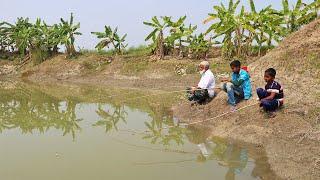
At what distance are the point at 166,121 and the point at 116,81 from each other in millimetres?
12621

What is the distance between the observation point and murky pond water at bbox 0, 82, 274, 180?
22.7ft

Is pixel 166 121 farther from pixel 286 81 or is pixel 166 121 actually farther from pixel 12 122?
pixel 12 122

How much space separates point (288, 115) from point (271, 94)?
0.55 m

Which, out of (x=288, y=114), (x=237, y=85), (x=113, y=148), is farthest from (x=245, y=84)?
(x=113, y=148)

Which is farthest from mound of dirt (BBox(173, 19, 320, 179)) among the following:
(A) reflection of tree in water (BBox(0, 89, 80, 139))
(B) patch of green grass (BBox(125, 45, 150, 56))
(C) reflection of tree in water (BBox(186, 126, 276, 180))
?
(B) patch of green grass (BBox(125, 45, 150, 56))

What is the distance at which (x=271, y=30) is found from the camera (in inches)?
856

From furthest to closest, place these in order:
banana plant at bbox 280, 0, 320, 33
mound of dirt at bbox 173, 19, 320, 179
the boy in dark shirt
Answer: banana plant at bbox 280, 0, 320, 33
the boy in dark shirt
mound of dirt at bbox 173, 19, 320, 179

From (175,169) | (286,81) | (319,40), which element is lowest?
(175,169)

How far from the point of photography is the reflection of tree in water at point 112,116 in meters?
11.3

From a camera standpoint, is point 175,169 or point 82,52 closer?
point 175,169

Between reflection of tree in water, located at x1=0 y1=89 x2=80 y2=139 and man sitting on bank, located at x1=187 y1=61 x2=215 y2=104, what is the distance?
3.20 m

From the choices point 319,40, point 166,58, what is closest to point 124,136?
point 319,40

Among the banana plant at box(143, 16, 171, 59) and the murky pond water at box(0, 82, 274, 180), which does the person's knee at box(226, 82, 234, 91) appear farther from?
the banana plant at box(143, 16, 171, 59)

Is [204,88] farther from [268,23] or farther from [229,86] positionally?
[268,23]
